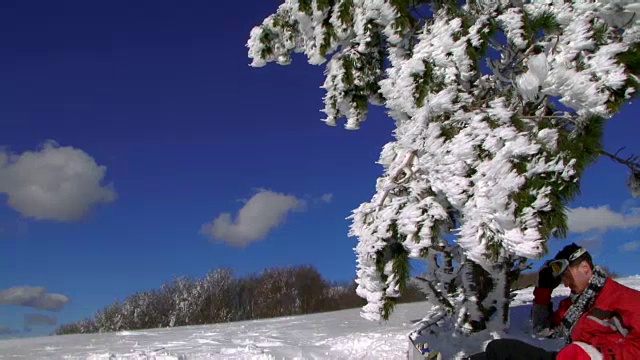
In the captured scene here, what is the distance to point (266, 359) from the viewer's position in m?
8.19

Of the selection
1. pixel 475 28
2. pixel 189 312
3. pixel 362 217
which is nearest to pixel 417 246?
pixel 362 217

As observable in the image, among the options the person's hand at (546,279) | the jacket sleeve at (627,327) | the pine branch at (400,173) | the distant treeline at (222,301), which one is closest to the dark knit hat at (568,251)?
the jacket sleeve at (627,327)

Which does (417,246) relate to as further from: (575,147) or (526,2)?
(526,2)

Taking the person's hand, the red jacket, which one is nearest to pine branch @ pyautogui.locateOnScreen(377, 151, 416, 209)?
the person's hand

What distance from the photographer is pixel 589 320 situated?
399cm

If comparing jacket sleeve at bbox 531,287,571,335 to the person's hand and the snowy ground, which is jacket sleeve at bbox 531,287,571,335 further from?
the snowy ground

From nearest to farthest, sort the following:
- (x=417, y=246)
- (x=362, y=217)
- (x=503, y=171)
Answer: (x=503, y=171), (x=417, y=246), (x=362, y=217)

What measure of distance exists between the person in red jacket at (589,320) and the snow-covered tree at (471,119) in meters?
0.28

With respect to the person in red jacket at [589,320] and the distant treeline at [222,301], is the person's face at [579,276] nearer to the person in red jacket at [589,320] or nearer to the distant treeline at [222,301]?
the person in red jacket at [589,320]

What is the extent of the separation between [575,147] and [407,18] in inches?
102

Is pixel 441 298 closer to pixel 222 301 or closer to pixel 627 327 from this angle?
pixel 627 327

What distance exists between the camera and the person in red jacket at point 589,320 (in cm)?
375

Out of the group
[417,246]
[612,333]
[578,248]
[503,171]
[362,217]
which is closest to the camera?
[612,333]

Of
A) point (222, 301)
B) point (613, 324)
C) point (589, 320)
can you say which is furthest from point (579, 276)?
point (222, 301)
